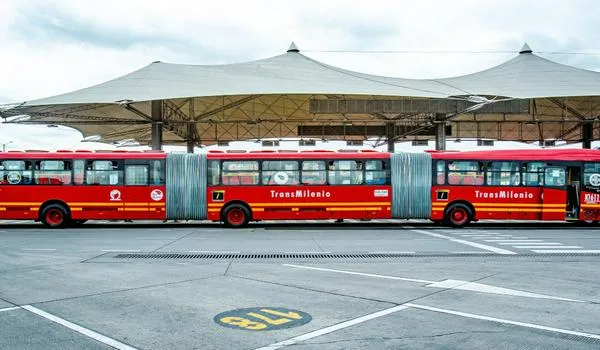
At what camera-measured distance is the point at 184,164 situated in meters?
20.9

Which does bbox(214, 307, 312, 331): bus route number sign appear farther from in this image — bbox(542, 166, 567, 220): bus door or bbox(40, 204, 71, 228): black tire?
bbox(542, 166, 567, 220): bus door

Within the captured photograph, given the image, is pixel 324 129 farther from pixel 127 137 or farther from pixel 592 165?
pixel 592 165

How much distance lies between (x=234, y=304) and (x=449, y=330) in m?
2.77

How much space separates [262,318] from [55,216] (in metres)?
16.4

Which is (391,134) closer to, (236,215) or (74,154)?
(236,215)

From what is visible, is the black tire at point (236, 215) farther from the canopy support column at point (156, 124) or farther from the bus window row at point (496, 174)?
the canopy support column at point (156, 124)

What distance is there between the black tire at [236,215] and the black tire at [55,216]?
570 centimetres

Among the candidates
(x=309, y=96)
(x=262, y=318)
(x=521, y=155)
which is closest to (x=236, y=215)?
(x=521, y=155)

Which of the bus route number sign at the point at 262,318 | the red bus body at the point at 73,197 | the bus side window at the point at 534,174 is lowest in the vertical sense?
the bus route number sign at the point at 262,318

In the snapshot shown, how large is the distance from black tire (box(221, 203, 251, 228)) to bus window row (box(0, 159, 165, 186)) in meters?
2.64

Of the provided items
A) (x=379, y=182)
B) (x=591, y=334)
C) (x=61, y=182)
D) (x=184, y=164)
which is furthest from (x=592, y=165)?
(x=61, y=182)

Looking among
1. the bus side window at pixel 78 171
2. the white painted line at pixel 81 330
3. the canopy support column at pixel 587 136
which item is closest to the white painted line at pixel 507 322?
the white painted line at pixel 81 330

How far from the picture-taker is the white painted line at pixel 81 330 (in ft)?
17.8

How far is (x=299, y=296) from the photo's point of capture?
7.73 m
